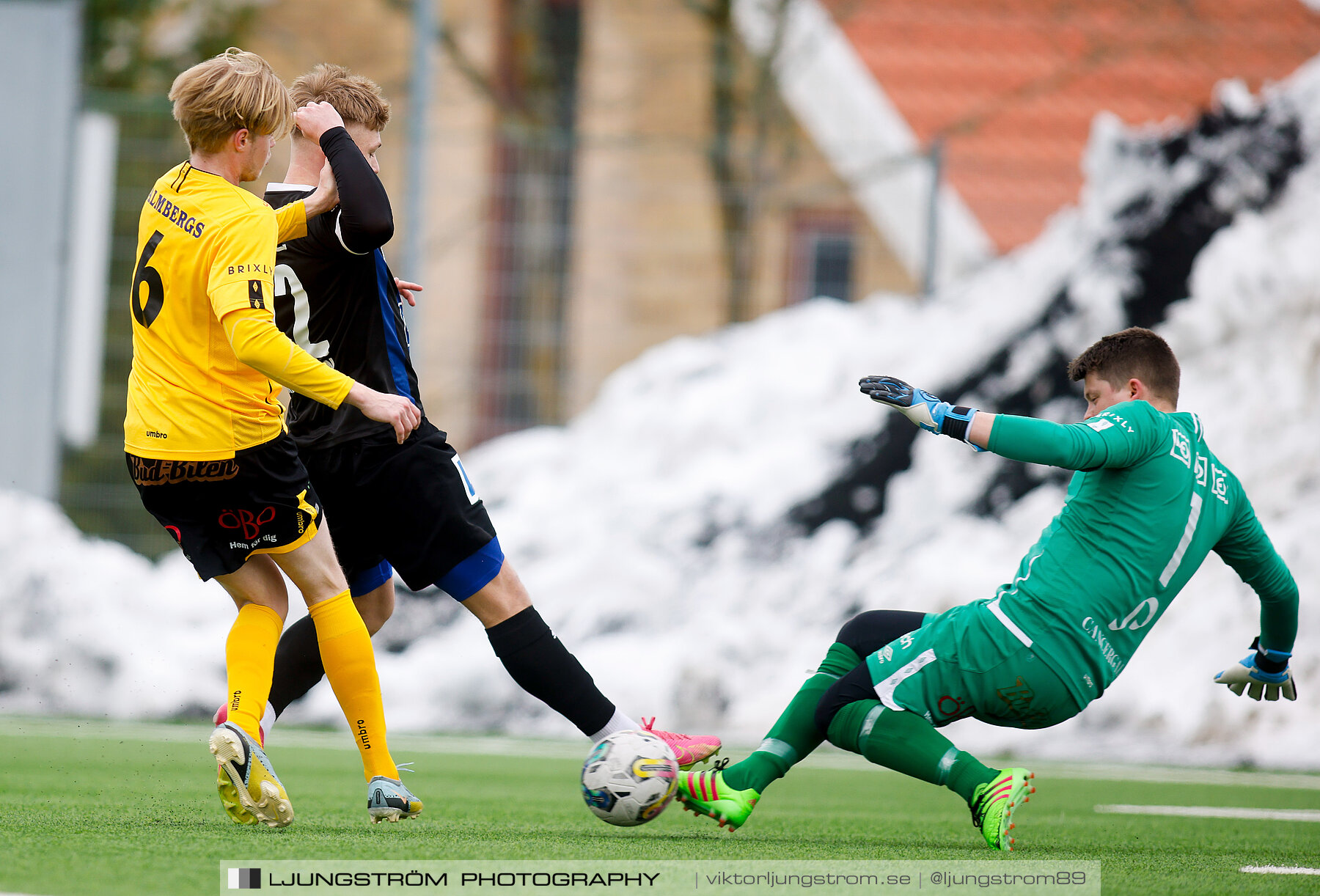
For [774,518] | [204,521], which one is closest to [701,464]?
[774,518]

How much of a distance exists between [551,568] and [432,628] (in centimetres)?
76

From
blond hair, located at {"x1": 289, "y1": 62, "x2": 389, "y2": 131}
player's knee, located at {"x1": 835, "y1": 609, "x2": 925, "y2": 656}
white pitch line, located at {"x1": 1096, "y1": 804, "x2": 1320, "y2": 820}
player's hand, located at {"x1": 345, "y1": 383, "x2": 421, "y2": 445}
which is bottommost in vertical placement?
white pitch line, located at {"x1": 1096, "y1": 804, "x2": 1320, "y2": 820}

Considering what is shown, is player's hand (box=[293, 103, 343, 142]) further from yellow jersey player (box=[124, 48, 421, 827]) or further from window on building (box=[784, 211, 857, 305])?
window on building (box=[784, 211, 857, 305])

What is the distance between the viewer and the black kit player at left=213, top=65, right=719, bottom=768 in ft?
11.6

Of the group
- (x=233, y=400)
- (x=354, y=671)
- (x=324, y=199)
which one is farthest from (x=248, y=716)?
(x=324, y=199)

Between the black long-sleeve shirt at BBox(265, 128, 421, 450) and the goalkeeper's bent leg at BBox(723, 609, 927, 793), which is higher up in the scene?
the black long-sleeve shirt at BBox(265, 128, 421, 450)

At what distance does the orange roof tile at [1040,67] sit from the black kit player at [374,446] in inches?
248

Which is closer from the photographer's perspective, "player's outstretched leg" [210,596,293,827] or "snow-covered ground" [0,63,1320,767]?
"player's outstretched leg" [210,596,293,827]

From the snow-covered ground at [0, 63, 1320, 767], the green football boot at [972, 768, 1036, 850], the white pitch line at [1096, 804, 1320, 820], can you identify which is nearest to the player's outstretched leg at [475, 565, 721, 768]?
the green football boot at [972, 768, 1036, 850]

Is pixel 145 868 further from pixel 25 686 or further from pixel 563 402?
pixel 563 402

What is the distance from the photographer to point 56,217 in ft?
29.8

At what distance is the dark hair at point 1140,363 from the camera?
3.39 metres

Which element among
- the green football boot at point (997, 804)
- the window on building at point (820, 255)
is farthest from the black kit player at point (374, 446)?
the window on building at point (820, 255)

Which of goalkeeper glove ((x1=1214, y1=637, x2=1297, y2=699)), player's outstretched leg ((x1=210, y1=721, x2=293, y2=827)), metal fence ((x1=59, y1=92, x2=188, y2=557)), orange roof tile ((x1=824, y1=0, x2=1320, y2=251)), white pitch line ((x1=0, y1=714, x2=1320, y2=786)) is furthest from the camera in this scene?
orange roof tile ((x1=824, y1=0, x2=1320, y2=251))
